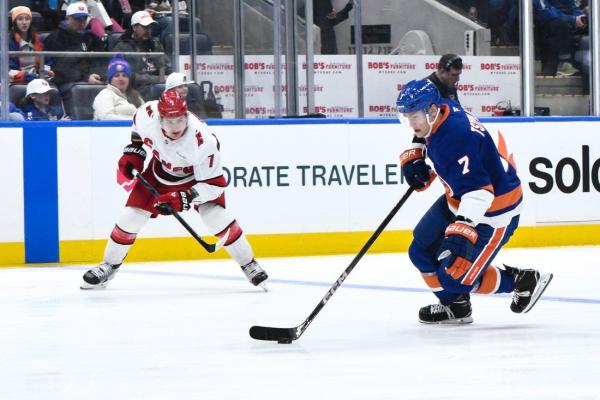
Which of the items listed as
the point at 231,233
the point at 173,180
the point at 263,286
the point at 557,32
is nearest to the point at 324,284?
the point at 263,286

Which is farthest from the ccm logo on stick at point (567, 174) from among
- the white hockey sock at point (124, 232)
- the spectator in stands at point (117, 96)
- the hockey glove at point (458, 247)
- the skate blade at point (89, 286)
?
the hockey glove at point (458, 247)

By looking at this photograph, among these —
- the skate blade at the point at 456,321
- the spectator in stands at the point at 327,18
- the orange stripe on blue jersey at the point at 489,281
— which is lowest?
the skate blade at the point at 456,321

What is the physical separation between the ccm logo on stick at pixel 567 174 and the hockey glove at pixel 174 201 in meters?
3.05

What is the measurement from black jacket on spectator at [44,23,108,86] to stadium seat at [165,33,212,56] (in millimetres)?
421

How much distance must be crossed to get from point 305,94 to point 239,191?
2.70 ft

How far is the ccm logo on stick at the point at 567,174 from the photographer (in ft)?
26.1

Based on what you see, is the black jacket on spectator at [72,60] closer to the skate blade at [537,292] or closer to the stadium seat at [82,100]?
the stadium seat at [82,100]

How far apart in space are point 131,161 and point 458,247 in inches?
83.1

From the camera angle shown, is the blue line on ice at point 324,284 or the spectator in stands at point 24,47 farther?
the spectator in stands at point 24,47

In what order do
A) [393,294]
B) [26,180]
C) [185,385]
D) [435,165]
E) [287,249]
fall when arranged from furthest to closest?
[287,249], [26,180], [393,294], [435,165], [185,385]

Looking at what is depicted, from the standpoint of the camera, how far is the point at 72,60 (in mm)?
7270

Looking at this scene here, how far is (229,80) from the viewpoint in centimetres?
764

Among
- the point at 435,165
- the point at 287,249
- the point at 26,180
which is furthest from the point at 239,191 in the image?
the point at 435,165

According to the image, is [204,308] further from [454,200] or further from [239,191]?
[239,191]
